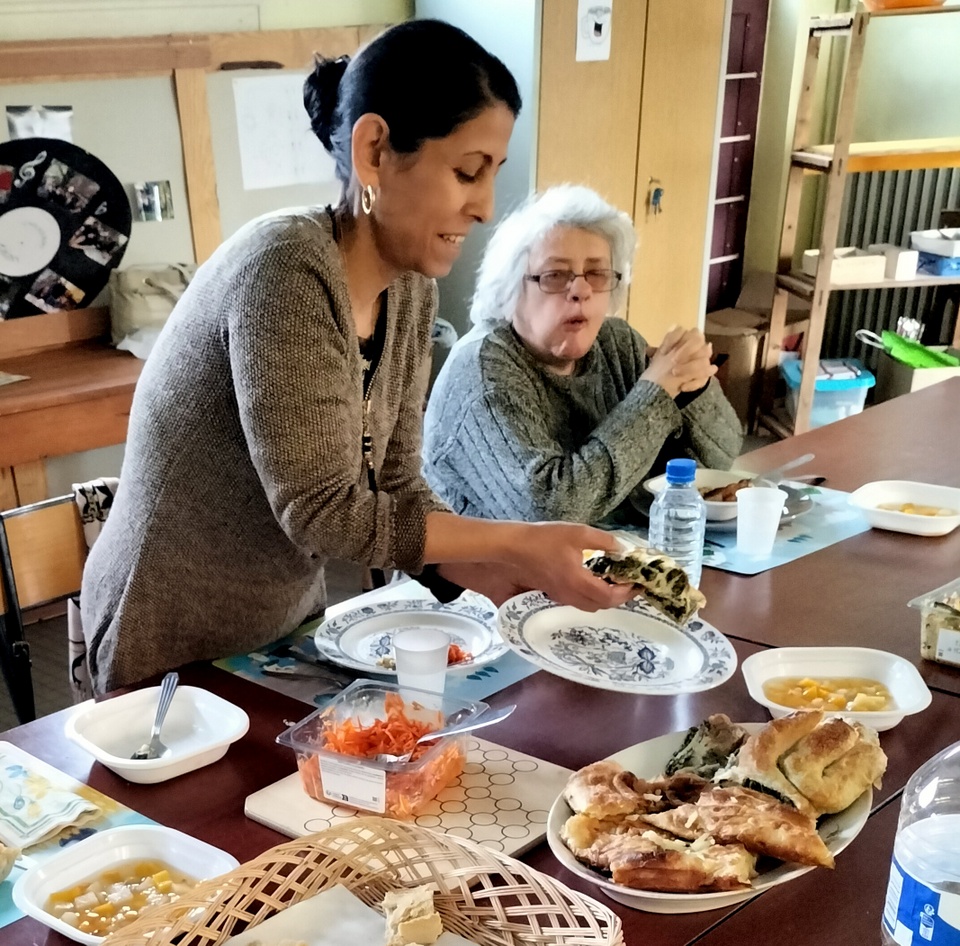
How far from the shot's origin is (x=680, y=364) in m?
2.07

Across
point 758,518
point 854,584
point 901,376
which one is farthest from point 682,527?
point 901,376

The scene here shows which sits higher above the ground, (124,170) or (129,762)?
(124,170)

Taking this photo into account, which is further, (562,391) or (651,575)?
(562,391)

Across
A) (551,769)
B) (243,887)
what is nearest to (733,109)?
(551,769)

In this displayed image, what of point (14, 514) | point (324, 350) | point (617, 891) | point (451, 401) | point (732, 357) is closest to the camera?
point (617, 891)

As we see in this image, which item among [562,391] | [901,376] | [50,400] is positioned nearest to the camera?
[562,391]

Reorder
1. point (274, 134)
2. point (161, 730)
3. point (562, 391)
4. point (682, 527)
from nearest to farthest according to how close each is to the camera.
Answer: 1. point (161, 730)
2. point (682, 527)
3. point (562, 391)
4. point (274, 134)

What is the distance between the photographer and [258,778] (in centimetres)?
116

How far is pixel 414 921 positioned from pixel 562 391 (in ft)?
4.51

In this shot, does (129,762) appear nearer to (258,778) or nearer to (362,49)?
(258,778)

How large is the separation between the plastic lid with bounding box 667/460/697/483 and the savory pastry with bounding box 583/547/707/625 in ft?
0.76

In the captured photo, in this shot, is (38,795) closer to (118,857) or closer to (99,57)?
(118,857)

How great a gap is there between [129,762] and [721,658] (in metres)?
0.73

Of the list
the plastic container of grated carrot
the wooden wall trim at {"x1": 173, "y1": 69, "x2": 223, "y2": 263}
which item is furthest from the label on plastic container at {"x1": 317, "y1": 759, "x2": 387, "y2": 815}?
the wooden wall trim at {"x1": 173, "y1": 69, "x2": 223, "y2": 263}
